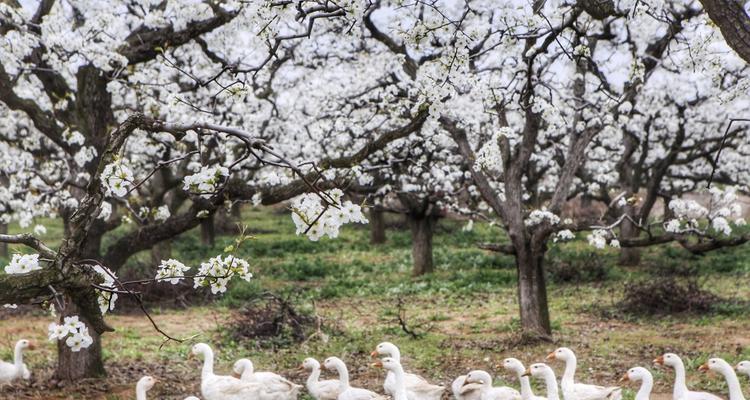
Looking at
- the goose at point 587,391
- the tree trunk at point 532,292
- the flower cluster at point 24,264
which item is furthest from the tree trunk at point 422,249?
the flower cluster at point 24,264

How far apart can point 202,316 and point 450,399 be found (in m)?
8.44

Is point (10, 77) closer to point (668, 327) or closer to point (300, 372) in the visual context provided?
point (300, 372)

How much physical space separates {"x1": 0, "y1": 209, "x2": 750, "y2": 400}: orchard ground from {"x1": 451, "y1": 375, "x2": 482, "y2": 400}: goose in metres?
1.69

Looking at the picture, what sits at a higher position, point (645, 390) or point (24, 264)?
point (24, 264)

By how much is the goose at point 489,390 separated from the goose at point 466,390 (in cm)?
4

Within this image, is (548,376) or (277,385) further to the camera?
(277,385)

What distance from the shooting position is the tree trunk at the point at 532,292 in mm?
13961

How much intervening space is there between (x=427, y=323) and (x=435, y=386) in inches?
265

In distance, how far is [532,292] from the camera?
1411 centimetres

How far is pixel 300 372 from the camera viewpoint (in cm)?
1195

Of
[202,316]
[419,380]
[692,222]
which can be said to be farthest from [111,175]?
[202,316]

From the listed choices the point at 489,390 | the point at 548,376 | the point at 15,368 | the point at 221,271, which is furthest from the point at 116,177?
the point at 15,368

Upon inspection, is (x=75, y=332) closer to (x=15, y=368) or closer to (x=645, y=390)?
(x=645, y=390)

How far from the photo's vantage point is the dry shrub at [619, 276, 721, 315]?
56.2 feet
